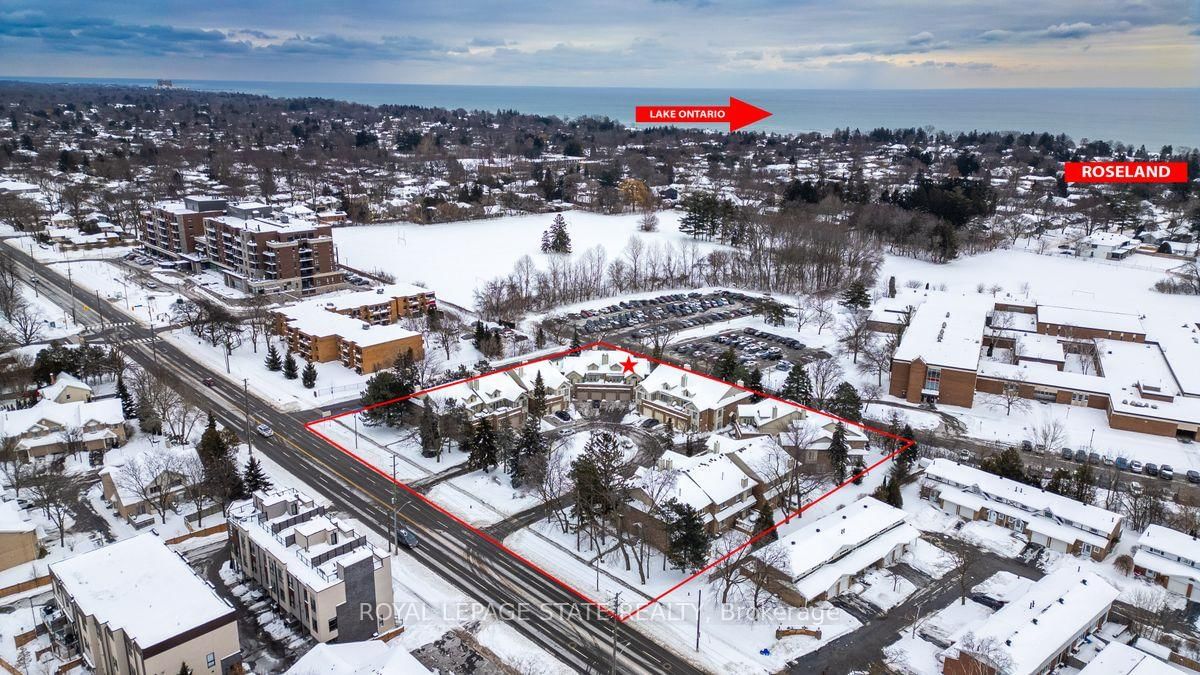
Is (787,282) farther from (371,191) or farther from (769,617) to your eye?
(371,191)

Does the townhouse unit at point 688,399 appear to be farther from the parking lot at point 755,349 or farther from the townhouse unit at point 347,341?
the townhouse unit at point 347,341

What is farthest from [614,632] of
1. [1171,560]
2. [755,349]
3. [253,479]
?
[755,349]

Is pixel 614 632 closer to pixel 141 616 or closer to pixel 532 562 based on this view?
pixel 532 562

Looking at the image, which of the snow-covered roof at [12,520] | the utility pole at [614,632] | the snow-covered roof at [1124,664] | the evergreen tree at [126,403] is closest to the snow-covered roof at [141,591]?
the snow-covered roof at [12,520]

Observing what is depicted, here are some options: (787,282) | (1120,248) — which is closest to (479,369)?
(787,282)

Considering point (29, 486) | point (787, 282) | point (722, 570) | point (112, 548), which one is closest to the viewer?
point (112, 548)

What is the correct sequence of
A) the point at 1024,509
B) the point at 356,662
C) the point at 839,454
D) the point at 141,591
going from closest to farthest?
the point at 356,662 → the point at 141,591 → the point at 1024,509 → the point at 839,454

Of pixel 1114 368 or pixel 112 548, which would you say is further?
pixel 1114 368

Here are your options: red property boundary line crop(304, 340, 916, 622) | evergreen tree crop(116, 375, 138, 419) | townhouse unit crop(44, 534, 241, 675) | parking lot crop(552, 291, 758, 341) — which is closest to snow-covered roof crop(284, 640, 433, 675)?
townhouse unit crop(44, 534, 241, 675)
